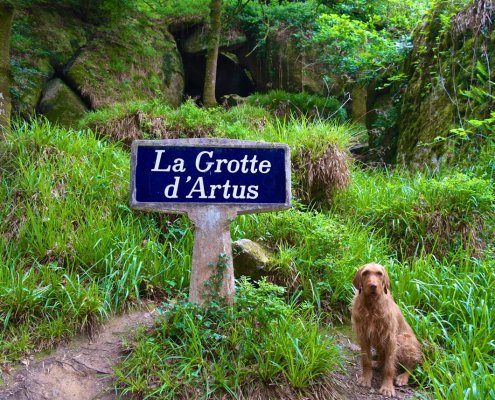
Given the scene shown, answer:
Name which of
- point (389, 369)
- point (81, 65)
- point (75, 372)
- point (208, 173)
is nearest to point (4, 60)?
point (81, 65)

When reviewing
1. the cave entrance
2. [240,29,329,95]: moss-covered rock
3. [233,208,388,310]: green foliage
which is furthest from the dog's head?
the cave entrance

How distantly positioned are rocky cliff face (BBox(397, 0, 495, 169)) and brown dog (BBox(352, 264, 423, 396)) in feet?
10.7

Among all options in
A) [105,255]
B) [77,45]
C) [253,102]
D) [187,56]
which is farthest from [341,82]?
[105,255]

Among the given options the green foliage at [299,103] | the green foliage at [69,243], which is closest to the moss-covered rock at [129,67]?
the green foliage at [299,103]

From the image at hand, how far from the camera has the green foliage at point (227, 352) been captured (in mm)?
2822

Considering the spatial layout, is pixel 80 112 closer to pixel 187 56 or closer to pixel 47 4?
pixel 47 4

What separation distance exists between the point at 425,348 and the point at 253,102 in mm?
7299

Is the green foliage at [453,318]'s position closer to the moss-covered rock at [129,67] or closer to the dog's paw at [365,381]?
Result: the dog's paw at [365,381]

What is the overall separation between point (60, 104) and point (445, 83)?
6.00 m

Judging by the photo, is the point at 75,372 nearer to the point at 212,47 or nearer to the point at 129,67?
the point at 212,47

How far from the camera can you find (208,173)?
3152 millimetres

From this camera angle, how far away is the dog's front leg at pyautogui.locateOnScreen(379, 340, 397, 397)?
2.97 meters

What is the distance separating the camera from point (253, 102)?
9781 mm

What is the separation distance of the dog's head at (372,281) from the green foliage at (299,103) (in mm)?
6961
